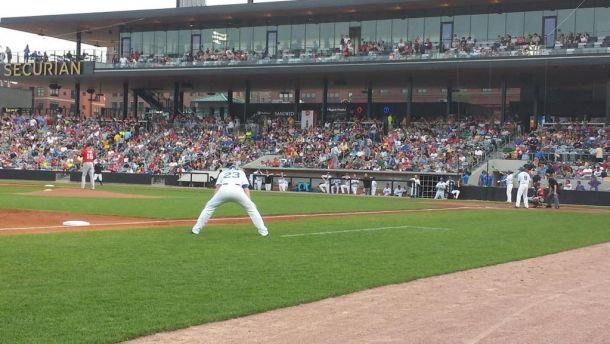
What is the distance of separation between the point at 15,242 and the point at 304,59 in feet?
135

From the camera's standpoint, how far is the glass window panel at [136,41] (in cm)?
6091

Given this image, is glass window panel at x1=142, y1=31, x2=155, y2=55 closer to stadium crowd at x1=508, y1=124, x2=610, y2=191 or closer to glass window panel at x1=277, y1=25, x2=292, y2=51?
glass window panel at x1=277, y1=25, x2=292, y2=51

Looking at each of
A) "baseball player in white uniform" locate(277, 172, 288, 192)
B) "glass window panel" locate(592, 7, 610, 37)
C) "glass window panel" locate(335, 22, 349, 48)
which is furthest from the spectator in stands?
"glass window panel" locate(335, 22, 349, 48)

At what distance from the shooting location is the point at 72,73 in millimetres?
58250

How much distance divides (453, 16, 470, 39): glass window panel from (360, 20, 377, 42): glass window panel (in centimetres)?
602

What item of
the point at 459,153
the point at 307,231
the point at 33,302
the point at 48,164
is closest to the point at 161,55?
the point at 48,164

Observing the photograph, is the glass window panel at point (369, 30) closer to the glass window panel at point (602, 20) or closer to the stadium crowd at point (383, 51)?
the stadium crowd at point (383, 51)

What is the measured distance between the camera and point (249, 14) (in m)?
55.0

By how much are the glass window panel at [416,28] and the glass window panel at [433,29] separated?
308 mm

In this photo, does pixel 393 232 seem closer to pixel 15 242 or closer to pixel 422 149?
pixel 15 242

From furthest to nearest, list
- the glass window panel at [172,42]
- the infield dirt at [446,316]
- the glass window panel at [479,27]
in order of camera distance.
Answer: the glass window panel at [172,42] < the glass window panel at [479,27] < the infield dirt at [446,316]

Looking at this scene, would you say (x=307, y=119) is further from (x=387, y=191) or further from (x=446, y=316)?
(x=446, y=316)

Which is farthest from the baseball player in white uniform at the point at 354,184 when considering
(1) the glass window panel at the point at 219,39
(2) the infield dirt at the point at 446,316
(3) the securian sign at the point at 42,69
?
(2) the infield dirt at the point at 446,316

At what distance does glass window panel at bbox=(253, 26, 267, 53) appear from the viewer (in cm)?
5622
